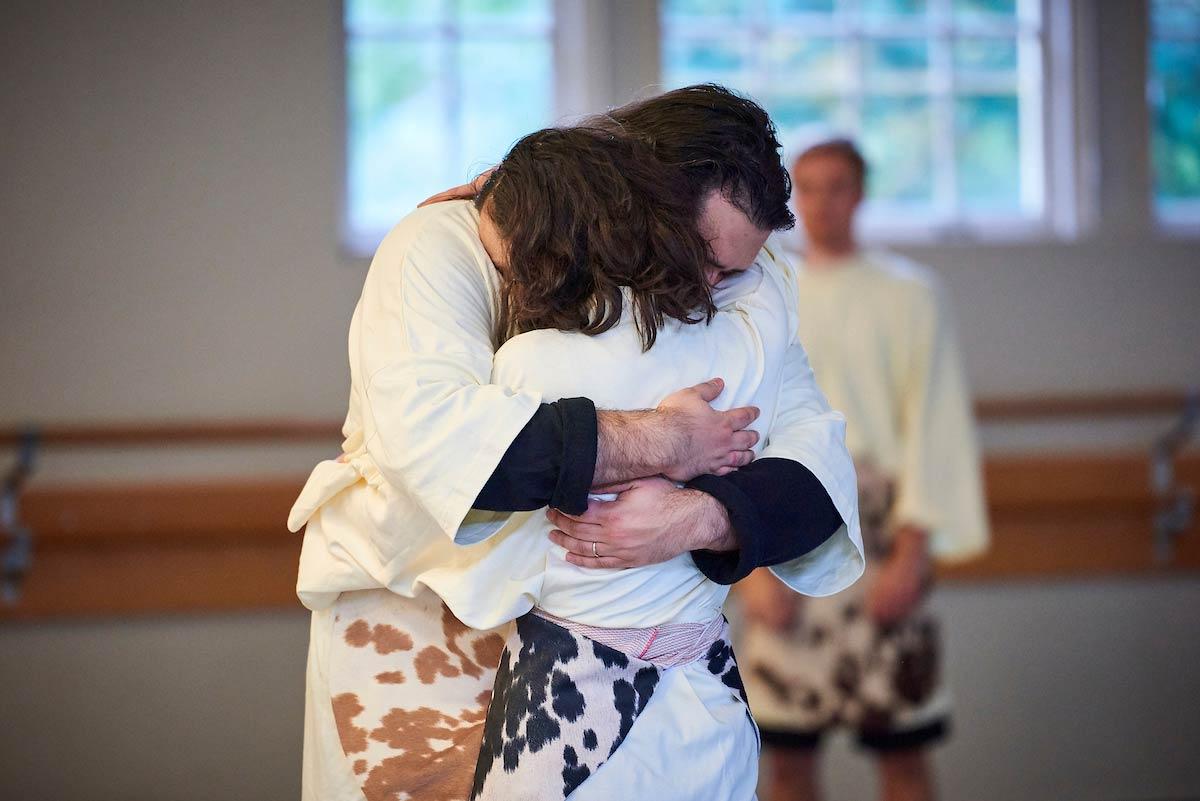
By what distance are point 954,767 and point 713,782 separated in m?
2.83

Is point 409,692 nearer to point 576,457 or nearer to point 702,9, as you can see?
point 576,457

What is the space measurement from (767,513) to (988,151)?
2.98 meters

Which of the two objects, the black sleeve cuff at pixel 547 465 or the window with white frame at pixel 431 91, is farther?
the window with white frame at pixel 431 91

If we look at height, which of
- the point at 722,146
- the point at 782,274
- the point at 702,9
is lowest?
the point at 782,274

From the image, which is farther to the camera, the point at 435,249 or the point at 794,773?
the point at 794,773

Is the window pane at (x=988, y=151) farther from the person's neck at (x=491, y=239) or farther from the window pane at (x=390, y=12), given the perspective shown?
the person's neck at (x=491, y=239)

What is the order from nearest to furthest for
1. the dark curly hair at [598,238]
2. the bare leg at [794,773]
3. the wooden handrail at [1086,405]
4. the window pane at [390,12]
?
the dark curly hair at [598,238]
the bare leg at [794,773]
the window pane at [390,12]
the wooden handrail at [1086,405]

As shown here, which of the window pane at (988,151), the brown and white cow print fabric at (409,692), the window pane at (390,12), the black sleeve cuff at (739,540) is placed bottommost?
the brown and white cow print fabric at (409,692)

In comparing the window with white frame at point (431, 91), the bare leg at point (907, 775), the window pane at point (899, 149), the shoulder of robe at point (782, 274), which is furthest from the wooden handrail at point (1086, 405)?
the shoulder of robe at point (782, 274)

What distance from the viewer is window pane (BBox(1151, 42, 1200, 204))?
13.1 feet

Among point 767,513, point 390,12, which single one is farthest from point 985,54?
point 767,513

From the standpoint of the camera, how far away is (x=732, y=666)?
4.85 feet

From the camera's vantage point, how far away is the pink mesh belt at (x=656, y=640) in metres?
1.35

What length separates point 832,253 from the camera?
3.10 metres
